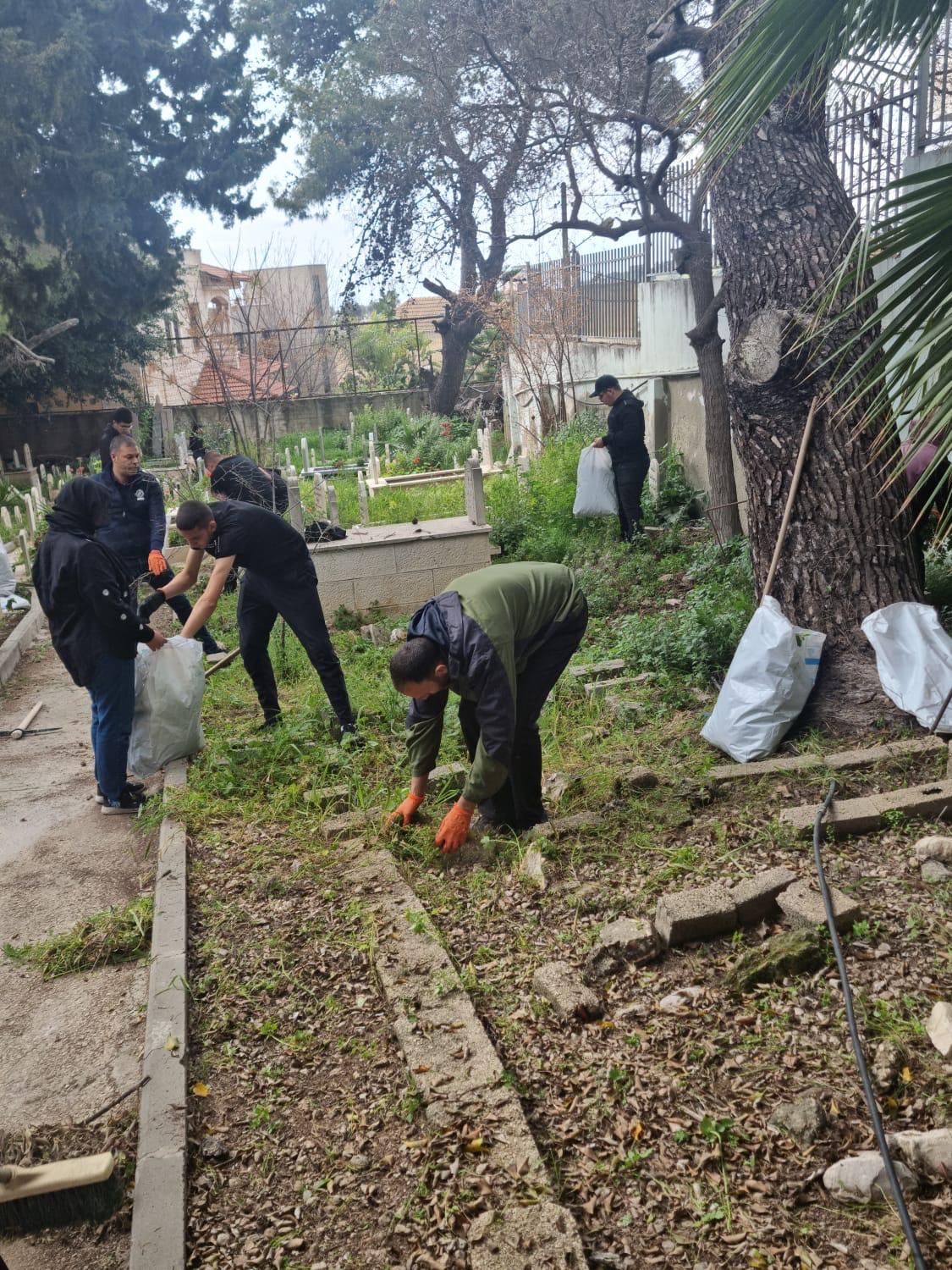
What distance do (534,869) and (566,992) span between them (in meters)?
0.89

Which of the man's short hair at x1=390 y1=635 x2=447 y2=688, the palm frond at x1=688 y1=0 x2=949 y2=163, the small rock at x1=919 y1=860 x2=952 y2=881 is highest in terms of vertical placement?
the palm frond at x1=688 y1=0 x2=949 y2=163

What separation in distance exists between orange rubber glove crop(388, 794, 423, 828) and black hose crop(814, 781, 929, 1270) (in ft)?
5.60

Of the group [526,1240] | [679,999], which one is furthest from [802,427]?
[526,1240]

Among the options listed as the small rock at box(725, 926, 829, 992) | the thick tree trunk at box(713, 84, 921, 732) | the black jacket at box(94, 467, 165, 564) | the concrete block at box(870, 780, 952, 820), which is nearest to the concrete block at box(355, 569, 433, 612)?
the black jacket at box(94, 467, 165, 564)

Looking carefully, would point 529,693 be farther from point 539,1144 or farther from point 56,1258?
point 56,1258

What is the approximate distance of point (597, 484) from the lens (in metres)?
10.1

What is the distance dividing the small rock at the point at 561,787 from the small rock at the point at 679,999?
1.56 meters

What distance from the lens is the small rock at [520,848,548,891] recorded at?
158 inches

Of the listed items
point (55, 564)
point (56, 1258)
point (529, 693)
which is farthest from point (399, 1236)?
point (55, 564)

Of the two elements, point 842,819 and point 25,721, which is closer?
point 842,819

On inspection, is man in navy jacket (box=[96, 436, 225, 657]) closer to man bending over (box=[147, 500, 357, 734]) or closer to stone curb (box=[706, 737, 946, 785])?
man bending over (box=[147, 500, 357, 734])

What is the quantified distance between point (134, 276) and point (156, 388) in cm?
648

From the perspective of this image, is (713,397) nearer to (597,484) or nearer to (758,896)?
(597,484)

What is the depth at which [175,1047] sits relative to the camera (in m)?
3.21
